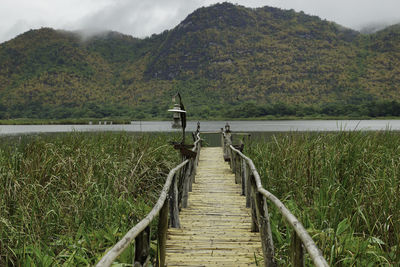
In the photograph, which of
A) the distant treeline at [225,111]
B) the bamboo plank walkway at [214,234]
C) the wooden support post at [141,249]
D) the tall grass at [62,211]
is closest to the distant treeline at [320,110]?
the distant treeline at [225,111]

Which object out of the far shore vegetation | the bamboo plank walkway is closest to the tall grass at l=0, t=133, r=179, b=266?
the bamboo plank walkway

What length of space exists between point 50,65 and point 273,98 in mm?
102984

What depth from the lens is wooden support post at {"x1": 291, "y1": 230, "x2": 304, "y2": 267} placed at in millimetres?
2349

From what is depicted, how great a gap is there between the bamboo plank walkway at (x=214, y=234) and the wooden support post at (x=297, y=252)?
72 centimetres

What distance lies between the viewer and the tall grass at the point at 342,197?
11.1ft

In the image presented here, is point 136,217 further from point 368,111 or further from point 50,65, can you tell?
point 50,65

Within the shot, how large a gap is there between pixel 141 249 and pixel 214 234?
194cm

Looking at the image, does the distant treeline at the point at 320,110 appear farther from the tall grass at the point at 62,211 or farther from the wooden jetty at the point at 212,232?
the tall grass at the point at 62,211

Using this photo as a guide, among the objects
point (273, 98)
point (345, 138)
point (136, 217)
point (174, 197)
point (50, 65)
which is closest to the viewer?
point (174, 197)

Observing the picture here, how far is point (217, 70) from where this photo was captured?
130625mm

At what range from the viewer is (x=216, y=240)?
3953 mm

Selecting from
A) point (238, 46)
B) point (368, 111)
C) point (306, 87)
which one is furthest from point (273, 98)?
point (238, 46)

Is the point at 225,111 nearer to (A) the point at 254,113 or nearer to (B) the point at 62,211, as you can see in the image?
(A) the point at 254,113

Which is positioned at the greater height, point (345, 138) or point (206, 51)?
point (206, 51)
